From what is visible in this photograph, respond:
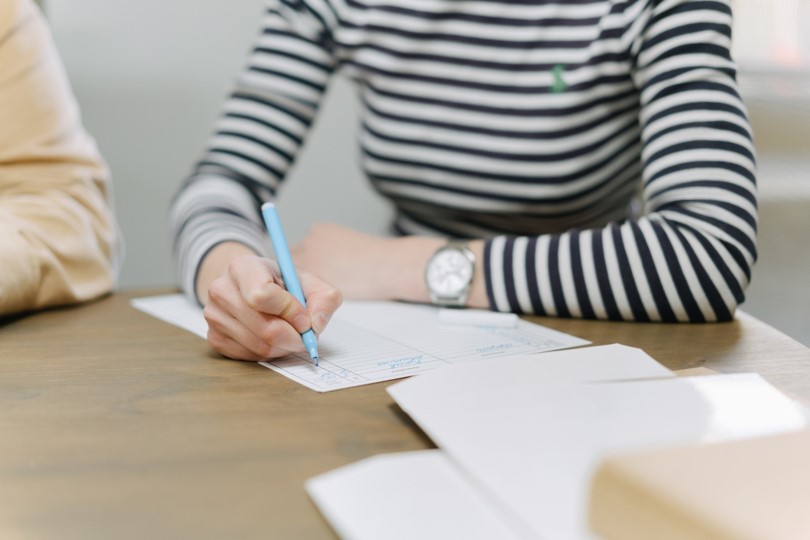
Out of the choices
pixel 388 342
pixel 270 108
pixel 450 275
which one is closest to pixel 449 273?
pixel 450 275

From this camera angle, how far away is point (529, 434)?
37 cm

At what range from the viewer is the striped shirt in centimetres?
73

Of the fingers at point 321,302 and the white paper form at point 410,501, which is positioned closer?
the white paper form at point 410,501

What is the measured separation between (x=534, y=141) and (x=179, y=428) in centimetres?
57

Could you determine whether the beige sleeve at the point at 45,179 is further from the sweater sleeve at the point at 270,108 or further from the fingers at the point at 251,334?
→ the fingers at the point at 251,334

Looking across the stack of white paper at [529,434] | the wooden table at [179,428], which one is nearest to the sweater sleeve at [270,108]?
the wooden table at [179,428]

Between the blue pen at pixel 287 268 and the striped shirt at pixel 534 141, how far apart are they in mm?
185

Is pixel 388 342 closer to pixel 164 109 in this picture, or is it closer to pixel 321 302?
pixel 321 302

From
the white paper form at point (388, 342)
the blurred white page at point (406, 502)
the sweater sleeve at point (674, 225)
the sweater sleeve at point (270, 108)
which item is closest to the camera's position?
the blurred white page at point (406, 502)

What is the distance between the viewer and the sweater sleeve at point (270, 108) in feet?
3.16

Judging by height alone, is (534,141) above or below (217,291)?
above

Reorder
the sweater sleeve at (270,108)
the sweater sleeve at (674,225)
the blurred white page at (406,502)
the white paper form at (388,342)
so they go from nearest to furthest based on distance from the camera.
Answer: the blurred white page at (406,502)
the white paper form at (388,342)
the sweater sleeve at (674,225)
the sweater sleeve at (270,108)

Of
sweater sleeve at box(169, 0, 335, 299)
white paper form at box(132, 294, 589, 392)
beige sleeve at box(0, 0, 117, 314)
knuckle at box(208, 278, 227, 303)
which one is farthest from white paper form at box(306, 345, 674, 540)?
sweater sleeve at box(169, 0, 335, 299)

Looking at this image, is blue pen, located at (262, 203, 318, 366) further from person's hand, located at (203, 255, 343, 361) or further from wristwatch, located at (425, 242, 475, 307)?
wristwatch, located at (425, 242, 475, 307)
